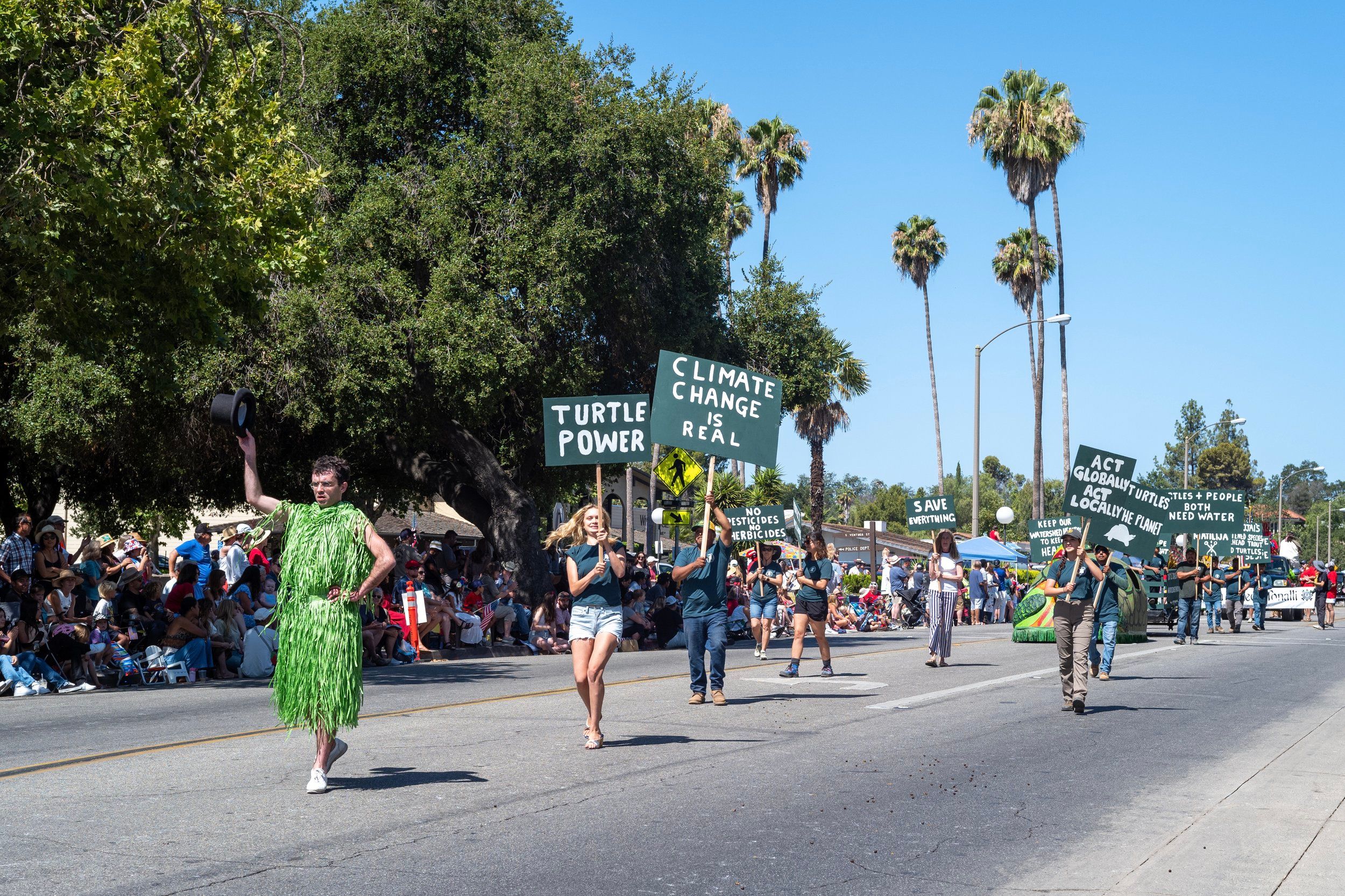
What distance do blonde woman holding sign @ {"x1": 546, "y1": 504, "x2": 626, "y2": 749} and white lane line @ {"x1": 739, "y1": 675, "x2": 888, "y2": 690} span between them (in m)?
5.59

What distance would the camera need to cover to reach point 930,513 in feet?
97.9

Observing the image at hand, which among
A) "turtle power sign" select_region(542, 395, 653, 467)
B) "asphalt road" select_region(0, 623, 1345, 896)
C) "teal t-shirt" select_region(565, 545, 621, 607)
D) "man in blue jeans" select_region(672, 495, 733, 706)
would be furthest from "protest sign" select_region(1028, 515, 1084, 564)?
"teal t-shirt" select_region(565, 545, 621, 607)

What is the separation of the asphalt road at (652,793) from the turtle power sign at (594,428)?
255cm

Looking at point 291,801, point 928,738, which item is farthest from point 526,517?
point 291,801

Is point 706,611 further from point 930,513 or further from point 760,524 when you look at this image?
point 930,513

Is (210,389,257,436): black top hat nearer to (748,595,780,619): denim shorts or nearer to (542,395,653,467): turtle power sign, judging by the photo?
(542,395,653,467): turtle power sign

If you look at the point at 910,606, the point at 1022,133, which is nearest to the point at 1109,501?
the point at 910,606

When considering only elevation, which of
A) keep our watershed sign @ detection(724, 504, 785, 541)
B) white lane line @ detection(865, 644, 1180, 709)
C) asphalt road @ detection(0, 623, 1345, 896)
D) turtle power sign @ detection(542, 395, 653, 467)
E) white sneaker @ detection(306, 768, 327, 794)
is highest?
turtle power sign @ detection(542, 395, 653, 467)

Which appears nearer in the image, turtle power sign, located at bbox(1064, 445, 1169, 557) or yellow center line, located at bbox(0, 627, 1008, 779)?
yellow center line, located at bbox(0, 627, 1008, 779)

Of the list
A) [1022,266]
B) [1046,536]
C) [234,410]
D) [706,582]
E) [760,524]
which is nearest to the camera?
[234,410]

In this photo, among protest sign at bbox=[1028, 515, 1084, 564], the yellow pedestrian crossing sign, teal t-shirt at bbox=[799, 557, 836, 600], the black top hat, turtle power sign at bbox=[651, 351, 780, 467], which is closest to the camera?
the black top hat

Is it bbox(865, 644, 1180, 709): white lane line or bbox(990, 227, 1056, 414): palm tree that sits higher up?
bbox(990, 227, 1056, 414): palm tree

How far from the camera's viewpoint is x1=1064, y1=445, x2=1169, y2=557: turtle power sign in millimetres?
15094

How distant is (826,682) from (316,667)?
889cm
